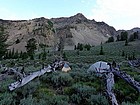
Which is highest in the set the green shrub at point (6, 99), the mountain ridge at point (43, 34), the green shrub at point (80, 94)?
the mountain ridge at point (43, 34)

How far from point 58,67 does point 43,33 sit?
132 metres

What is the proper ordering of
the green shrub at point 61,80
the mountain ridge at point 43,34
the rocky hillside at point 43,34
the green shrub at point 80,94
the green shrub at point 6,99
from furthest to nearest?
1. the mountain ridge at point 43,34
2. the rocky hillside at point 43,34
3. the green shrub at point 61,80
4. the green shrub at point 80,94
5. the green shrub at point 6,99

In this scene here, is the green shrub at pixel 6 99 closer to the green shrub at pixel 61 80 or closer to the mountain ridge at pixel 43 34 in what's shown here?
the green shrub at pixel 61 80

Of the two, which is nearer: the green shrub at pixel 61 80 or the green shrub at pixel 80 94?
the green shrub at pixel 80 94

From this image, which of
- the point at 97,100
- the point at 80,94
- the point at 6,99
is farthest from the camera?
the point at 80,94

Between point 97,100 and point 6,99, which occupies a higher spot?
point 6,99

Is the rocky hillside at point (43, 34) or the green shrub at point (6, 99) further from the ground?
the rocky hillside at point (43, 34)

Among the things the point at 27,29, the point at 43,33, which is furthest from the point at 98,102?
the point at 27,29

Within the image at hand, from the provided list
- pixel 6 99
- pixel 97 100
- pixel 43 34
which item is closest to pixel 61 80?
pixel 97 100

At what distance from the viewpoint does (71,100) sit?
26.2 ft

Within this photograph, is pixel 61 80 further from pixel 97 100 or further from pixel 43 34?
pixel 43 34

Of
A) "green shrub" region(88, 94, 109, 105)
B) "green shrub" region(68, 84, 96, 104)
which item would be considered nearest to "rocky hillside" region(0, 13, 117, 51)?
"green shrub" region(68, 84, 96, 104)

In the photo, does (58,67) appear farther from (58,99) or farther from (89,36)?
(89,36)

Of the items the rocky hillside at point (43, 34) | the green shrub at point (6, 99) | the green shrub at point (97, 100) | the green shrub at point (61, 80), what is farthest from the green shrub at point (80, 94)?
the rocky hillside at point (43, 34)
